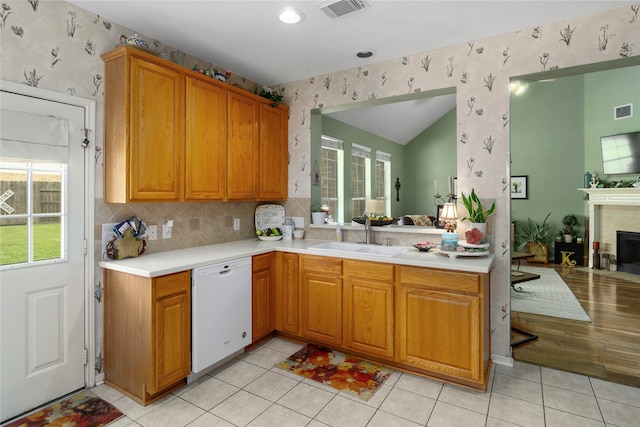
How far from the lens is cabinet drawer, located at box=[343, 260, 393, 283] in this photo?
8.48ft

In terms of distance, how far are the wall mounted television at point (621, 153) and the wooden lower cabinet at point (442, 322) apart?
5.64 meters

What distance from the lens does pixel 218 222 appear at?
3.36 m

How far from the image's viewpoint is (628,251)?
5.91m

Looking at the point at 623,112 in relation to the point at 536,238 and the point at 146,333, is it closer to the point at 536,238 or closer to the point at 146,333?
the point at 536,238

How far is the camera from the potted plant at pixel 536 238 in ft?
22.7

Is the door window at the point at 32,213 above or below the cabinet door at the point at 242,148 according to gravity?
below

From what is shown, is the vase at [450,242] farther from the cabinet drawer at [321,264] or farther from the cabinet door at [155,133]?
the cabinet door at [155,133]

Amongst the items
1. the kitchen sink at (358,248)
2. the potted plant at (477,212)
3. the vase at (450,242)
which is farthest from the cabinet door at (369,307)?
the potted plant at (477,212)

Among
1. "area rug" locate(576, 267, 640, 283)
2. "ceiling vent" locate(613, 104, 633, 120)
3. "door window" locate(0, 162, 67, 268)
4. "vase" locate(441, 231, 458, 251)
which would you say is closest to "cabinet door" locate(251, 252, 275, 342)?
"door window" locate(0, 162, 67, 268)

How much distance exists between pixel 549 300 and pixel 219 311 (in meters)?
4.21

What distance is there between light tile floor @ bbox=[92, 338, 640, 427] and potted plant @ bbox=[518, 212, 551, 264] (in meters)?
5.15

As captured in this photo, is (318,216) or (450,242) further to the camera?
(318,216)

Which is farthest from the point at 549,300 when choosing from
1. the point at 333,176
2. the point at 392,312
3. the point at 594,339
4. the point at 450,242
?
the point at 333,176

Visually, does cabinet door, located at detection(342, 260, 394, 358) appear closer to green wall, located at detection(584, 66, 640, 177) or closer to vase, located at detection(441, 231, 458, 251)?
vase, located at detection(441, 231, 458, 251)
